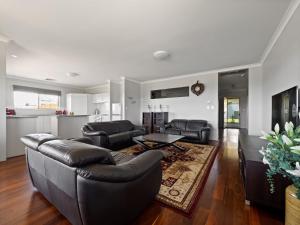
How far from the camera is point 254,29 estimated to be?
2.53 m

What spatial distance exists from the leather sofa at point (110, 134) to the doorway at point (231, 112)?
25.0 feet

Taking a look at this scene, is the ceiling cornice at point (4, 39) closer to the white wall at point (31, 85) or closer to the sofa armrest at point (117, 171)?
→ the sofa armrest at point (117, 171)

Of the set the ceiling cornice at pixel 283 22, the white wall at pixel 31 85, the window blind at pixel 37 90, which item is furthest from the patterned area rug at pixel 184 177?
the window blind at pixel 37 90

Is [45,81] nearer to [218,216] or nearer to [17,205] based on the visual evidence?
[17,205]

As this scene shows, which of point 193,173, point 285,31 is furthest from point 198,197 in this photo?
point 285,31

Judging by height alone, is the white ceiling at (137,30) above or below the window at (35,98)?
above

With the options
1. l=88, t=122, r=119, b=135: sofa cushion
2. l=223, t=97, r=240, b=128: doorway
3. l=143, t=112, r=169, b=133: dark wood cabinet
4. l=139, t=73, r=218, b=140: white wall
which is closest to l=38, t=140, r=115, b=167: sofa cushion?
l=88, t=122, r=119, b=135: sofa cushion

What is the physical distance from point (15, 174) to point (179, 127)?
4.57 metres

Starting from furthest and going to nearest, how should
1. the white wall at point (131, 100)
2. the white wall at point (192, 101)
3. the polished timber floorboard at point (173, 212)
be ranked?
the white wall at point (131, 100)
the white wall at point (192, 101)
the polished timber floorboard at point (173, 212)

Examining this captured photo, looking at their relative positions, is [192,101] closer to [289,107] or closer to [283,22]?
[283,22]

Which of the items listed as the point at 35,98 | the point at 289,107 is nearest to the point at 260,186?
the point at 289,107

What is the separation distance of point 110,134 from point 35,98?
187 inches

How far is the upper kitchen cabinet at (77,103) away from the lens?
714 cm

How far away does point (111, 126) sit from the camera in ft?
14.8
